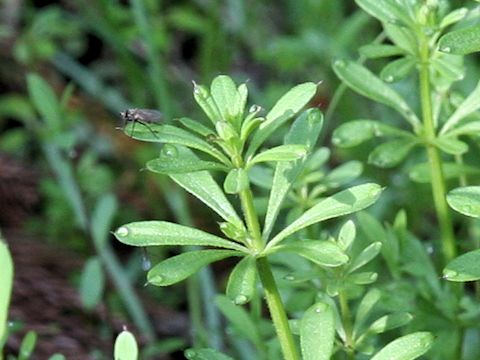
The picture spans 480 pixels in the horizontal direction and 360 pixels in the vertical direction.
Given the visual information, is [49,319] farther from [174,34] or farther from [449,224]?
[174,34]

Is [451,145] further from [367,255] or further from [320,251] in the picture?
→ [320,251]

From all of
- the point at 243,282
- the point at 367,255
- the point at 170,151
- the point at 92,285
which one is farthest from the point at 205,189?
the point at 92,285

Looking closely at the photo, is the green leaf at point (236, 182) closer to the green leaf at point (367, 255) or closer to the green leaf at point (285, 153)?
the green leaf at point (285, 153)

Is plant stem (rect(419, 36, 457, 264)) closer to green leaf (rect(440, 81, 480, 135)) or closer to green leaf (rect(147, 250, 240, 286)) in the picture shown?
green leaf (rect(440, 81, 480, 135))

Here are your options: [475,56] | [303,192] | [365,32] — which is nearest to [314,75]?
[365,32]

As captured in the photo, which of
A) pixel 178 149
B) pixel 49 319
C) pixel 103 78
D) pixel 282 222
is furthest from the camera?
pixel 103 78

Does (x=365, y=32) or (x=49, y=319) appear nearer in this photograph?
(x=49, y=319)

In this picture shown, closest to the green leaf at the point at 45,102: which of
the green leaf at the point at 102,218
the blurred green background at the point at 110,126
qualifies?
the blurred green background at the point at 110,126
